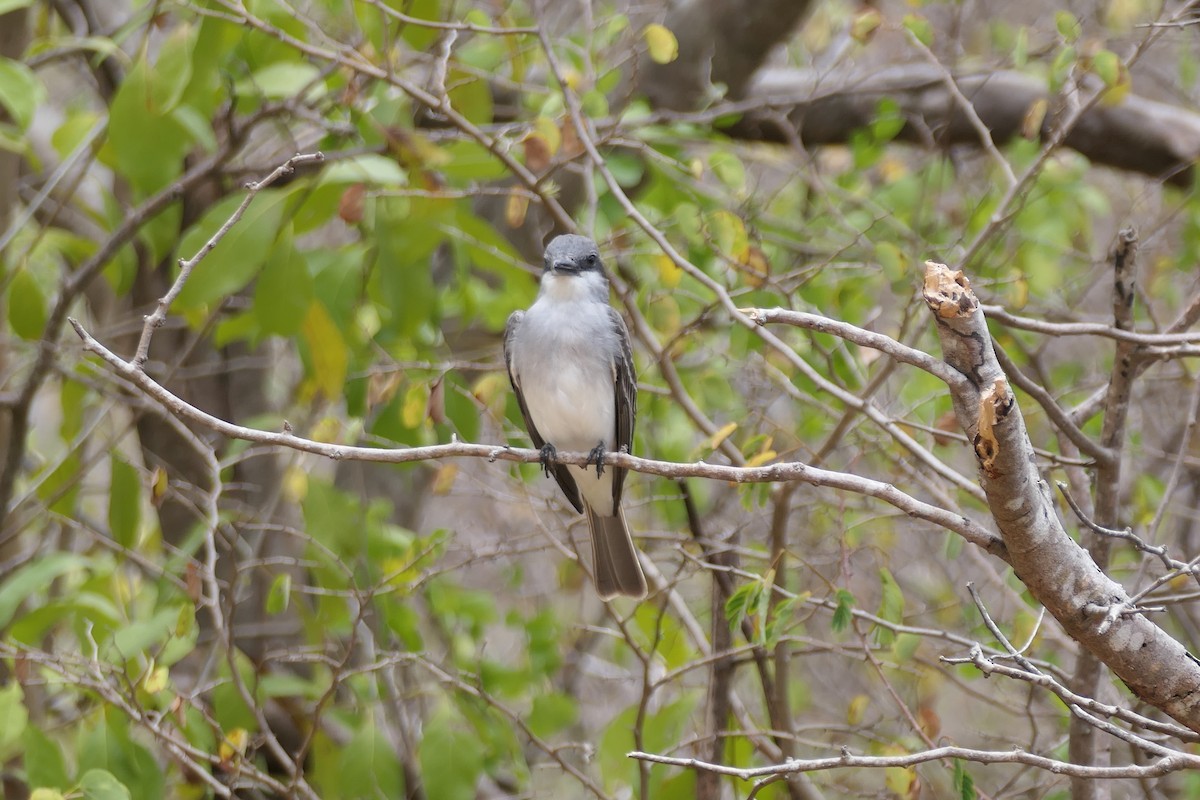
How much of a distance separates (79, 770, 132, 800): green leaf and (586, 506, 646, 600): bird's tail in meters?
1.68

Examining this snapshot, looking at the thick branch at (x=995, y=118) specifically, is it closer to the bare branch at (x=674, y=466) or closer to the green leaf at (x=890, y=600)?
the green leaf at (x=890, y=600)

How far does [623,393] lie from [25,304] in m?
2.25

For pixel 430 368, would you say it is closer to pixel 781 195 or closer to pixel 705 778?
pixel 705 778

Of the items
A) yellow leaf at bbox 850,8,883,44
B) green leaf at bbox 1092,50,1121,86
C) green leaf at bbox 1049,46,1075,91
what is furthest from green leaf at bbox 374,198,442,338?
green leaf at bbox 1092,50,1121,86

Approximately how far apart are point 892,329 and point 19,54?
13.5 ft

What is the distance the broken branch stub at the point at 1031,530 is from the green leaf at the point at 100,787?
92.0 inches

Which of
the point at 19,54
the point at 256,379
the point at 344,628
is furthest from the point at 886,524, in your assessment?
the point at 19,54

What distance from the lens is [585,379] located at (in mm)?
4508

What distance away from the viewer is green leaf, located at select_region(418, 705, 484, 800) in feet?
12.8

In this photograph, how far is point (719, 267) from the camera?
4.55m

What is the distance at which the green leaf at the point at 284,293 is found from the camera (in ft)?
13.1

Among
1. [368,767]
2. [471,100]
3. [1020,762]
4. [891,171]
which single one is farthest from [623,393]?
[1020,762]

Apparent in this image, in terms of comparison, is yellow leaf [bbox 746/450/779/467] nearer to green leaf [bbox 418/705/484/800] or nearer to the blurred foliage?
the blurred foliage

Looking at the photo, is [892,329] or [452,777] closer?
[452,777]
